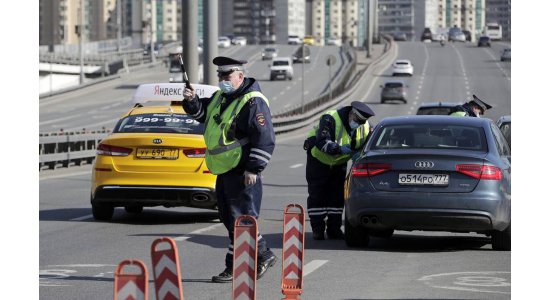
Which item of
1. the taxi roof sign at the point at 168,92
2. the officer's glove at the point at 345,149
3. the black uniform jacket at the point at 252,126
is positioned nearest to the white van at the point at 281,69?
the taxi roof sign at the point at 168,92

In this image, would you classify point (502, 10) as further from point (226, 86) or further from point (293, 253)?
point (293, 253)

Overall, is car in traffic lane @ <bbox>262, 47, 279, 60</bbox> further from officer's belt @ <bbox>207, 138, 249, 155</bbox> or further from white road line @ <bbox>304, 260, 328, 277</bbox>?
officer's belt @ <bbox>207, 138, 249, 155</bbox>

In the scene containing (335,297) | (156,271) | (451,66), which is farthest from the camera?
(451,66)

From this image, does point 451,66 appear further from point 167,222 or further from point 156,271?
point 156,271

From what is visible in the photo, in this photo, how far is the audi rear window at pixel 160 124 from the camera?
1772cm

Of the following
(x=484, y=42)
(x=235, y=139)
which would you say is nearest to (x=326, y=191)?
(x=235, y=139)

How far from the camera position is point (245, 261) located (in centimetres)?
929

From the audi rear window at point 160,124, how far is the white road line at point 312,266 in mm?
4683

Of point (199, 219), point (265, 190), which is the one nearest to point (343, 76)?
point (265, 190)

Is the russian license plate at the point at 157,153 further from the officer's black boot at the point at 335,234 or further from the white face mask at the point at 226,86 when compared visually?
the white face mask at the point at 226,86

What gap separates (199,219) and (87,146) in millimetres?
16045

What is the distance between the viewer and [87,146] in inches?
1341

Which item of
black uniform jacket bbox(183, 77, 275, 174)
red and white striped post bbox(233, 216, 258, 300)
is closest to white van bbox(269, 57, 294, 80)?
black uniform jacket bbox(183, 77, 275, 174)

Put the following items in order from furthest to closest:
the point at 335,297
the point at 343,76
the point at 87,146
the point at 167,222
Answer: the point at 343,76, the point at 87,146, the point at 167,222, the point at 335,297
